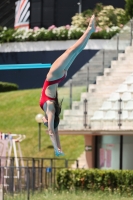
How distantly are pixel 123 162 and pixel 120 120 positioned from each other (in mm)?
2300

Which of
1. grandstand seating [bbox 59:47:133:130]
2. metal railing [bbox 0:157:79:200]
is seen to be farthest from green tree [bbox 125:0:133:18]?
metal railing [bbox 0:157:79:200]

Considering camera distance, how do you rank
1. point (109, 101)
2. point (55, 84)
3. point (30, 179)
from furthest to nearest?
point (109, 101)
point (30, 179)
point (55, 84)

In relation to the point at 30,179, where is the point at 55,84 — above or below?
above

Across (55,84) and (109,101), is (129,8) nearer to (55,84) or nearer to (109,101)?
(109,101)

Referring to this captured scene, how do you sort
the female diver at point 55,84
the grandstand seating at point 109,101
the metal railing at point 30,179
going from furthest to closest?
the grandstand seating at point 109,101 → the metal railing at point 30,179 → the female diver at point 55,84

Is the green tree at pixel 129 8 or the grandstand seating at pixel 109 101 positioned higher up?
the green tree at pixel 129 8

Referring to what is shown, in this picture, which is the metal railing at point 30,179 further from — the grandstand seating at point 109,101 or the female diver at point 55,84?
the female diver at point 55,84

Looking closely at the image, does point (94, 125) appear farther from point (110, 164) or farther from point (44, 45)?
point (44, 45)

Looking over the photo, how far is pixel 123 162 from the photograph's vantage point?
100ft

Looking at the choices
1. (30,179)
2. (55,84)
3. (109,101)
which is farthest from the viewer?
A: (109,101)

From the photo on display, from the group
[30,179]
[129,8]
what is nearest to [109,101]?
[30,179]

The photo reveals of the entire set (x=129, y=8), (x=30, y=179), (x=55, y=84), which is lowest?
(x=30, y=179)

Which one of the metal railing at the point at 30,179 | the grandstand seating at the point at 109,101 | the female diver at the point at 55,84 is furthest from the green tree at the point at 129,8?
the female diver at the point at 55,84

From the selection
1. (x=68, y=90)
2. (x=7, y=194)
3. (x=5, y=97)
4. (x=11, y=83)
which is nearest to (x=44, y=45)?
(x=11, y=83)
